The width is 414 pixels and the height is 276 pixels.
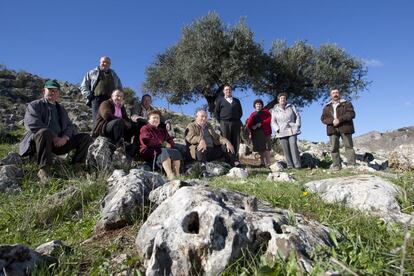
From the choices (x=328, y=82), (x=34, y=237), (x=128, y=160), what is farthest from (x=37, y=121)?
(x=328, y=82)

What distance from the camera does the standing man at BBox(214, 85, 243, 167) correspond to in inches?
395

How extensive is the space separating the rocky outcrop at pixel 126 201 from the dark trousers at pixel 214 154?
4.28 metres

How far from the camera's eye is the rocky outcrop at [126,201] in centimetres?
349

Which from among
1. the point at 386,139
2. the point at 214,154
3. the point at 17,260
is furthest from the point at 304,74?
the point at 17,260

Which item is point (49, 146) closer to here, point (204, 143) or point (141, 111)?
point (141, 111)

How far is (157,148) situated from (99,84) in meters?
2.51

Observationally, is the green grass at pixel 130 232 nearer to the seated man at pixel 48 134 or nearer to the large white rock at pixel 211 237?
the large white rock at pixel 211 237

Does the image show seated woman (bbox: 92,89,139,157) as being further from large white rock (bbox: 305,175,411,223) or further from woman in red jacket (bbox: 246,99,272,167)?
large white rock (bbox: 305,175,411,223)

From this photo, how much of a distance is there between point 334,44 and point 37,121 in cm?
1980

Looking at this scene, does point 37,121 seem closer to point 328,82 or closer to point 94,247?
point 94,247

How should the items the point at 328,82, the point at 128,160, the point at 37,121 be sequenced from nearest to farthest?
the point at 37,121 → the point at 128,160 → the point at 328,82

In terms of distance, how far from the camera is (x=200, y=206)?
2.49 m

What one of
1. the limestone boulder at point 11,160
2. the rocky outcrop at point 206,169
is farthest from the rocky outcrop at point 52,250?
the rocky outcrop at point 206,169

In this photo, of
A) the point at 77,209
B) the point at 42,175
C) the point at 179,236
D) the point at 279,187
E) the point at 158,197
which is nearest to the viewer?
the point at 179,236
